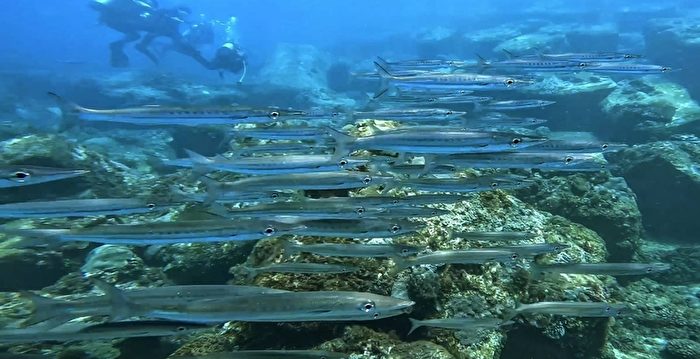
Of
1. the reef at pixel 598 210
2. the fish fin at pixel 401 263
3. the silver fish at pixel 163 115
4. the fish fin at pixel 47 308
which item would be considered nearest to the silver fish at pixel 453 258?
the fish fin at pixel 401 263

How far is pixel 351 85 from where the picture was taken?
37688 mm

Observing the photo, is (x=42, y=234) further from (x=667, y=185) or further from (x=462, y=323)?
(x=667, y=185)

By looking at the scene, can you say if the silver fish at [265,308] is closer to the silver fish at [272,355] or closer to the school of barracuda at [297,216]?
the school of barracuda at [297,216]

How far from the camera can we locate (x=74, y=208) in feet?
14.4

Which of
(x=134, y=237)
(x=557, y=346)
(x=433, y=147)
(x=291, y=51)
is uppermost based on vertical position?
(x=291, y=51)

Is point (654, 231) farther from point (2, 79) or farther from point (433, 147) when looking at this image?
point (2, 79)

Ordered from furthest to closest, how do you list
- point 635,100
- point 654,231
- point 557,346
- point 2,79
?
point 2,79 → point 635,100 → point 654,231 → point 557,346

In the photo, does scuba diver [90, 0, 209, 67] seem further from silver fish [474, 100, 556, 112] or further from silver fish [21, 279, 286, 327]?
silver fish [21, 279, 286, 327]

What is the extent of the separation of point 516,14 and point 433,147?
61201 millimetres

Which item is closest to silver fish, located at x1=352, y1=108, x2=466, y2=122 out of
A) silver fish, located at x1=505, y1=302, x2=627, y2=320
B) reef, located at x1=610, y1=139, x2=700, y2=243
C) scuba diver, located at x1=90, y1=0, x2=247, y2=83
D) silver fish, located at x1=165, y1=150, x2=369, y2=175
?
silver fish, located at x1=165, y1=150, x2=369, y2=175

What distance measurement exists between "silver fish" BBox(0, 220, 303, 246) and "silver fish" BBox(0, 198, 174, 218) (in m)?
0.35

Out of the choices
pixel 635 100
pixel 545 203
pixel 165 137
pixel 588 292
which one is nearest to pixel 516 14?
pixel 635 100

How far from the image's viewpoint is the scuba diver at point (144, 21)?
84.1ft

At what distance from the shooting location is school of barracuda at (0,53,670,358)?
3.52 meters
